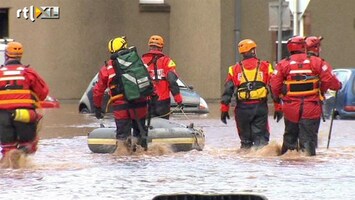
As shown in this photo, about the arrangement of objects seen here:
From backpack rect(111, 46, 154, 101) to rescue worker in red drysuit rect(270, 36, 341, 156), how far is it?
1.78 m

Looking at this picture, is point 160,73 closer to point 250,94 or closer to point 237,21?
point 250,94

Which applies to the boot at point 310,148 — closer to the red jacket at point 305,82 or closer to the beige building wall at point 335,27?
Result: the red jacket at point 305,82

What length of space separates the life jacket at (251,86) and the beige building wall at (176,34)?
897 inches

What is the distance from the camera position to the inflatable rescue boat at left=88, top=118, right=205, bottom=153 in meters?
16.5

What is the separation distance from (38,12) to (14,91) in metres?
25.1

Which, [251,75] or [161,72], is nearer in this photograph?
[251,75]

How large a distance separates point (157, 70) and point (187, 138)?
3.66ft

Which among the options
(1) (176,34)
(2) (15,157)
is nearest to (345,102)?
(1) (176,34)

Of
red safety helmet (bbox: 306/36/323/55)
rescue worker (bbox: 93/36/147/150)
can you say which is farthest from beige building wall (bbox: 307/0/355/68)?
rescue worker (bbox: 93/36/147/150)

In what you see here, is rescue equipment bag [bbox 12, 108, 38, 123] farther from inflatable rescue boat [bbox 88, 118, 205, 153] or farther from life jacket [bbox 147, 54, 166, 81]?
life jacket [bbox 147, 54, 166, 81]

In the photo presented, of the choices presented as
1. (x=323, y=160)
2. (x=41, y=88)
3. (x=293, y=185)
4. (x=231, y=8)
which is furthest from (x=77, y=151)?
(x=231, y=8)

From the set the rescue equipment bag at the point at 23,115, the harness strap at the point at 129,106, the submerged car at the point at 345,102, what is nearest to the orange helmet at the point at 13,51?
the rescue equipment bag at the point at 23,115

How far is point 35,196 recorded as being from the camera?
11414 mm

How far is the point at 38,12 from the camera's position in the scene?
39156 mm
